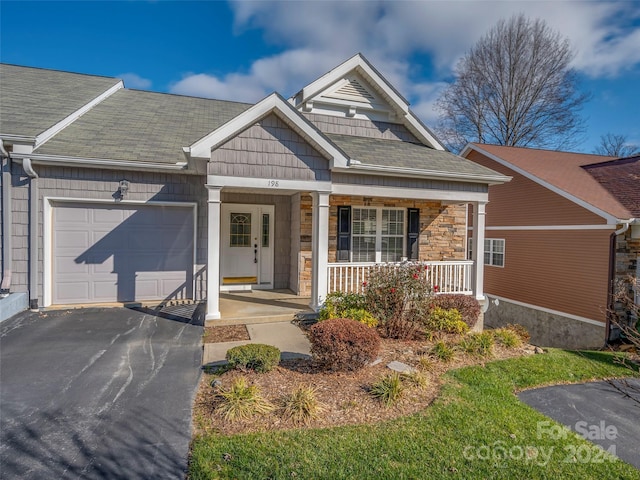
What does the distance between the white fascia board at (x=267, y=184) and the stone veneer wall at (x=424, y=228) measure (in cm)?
167

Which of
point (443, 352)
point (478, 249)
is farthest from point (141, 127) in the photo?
point (478, 249)

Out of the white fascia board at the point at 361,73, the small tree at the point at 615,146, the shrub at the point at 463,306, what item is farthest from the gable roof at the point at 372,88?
the small tree at the point at 615,146

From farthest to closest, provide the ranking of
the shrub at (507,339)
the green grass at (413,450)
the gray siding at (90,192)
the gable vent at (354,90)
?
1. the gable vent at (354,90)
2. the gray siding at (90,192)
3. the shrub at (507,339)
4. the green grass at (413,450)

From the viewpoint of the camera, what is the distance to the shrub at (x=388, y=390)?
4.04 m

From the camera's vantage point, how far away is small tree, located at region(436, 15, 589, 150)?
22344mm

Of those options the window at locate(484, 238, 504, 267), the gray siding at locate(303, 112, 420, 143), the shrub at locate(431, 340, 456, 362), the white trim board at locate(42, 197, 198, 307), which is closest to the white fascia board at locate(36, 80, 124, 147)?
the white trim board at locate(42, 197, 198, 307)

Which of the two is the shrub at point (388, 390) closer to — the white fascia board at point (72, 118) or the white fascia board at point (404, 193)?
the white fascia board at point (404, 193)

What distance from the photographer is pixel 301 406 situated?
3705 mm

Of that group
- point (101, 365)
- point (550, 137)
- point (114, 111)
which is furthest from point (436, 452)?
point (550, 137)

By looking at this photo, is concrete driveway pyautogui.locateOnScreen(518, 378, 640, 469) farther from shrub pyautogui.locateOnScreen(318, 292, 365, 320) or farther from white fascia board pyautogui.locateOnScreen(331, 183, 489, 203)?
white fascia board pyautogui.locateOnScreen(331, 183, 489, 203)

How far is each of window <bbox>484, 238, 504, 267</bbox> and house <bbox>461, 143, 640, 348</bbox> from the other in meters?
0.04

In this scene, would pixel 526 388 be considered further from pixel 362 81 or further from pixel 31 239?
pixel 31 239

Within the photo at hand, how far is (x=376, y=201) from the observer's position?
385 inches

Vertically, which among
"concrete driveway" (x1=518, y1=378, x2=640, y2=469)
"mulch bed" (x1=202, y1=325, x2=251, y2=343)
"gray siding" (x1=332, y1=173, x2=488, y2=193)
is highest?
"gray siding" (x1=332, y1=173, x2=488, y2=193)
